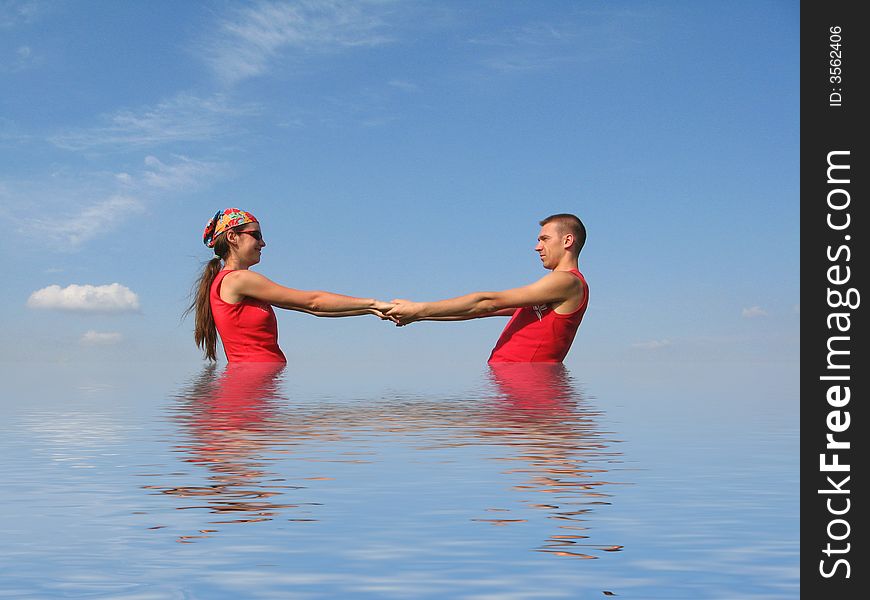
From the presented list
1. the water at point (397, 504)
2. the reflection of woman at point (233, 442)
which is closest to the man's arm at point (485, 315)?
the reflection of woman at point (233, 442)

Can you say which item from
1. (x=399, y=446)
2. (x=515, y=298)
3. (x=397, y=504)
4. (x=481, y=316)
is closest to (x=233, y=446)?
(x=399, y=446)

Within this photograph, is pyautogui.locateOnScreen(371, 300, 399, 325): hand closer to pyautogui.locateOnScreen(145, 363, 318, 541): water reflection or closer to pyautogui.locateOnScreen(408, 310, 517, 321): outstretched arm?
pyautogui.locateOnScreen(408, 310, 517, 321): outstretched arm

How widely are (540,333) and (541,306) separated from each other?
11.6 inches

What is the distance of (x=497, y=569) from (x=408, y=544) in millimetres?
341

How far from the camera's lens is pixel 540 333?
9.69m

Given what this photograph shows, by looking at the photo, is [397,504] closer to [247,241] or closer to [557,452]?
[557,452]

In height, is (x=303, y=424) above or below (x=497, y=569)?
above

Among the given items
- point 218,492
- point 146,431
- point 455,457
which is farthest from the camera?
point 146,431

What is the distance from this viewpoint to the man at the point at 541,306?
9438mm

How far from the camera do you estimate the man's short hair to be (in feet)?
32.5
